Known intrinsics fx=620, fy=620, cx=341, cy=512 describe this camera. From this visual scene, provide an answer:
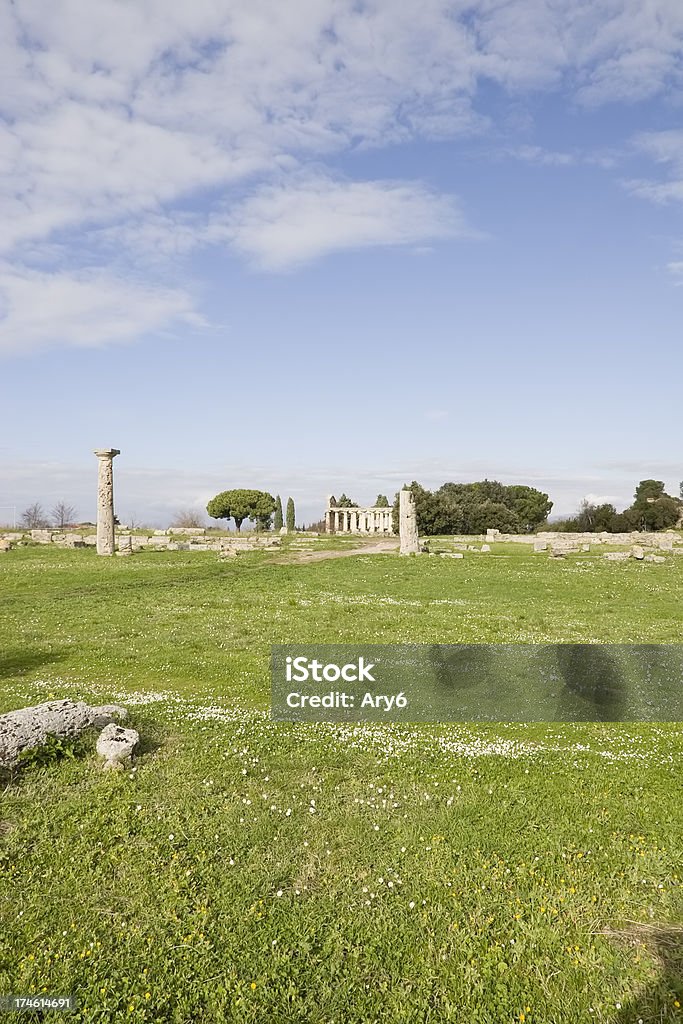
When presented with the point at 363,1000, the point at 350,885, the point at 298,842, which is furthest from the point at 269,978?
the point at 298,842

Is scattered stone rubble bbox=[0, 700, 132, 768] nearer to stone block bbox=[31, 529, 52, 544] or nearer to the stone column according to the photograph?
the stone column

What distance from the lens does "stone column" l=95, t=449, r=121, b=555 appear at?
43.8 m

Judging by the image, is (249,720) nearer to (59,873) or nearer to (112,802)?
(112,802)

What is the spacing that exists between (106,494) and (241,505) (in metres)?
48.0

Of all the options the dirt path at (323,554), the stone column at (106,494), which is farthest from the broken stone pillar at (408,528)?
the stone column at (106,494)

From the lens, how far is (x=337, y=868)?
675 centimetres

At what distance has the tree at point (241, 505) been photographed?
92.9 meters

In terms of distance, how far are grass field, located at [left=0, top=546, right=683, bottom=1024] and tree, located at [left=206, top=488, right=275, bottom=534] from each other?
261 ft

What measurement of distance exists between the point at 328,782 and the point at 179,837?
2241 millimetres

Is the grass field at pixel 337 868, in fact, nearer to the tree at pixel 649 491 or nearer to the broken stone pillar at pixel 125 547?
the broken stone pillar at pixel 125 547

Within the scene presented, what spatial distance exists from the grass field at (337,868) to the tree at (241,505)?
79.5 m

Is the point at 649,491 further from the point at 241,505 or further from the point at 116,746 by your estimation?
the point at 116,746

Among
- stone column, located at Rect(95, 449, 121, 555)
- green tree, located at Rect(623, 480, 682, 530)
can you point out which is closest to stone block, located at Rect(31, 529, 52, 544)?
stone column, located at Rect(95, 449, 121, 555)

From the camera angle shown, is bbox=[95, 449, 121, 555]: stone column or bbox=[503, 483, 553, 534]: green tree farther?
bbox=[503, 483, 553, 534]: green tree
